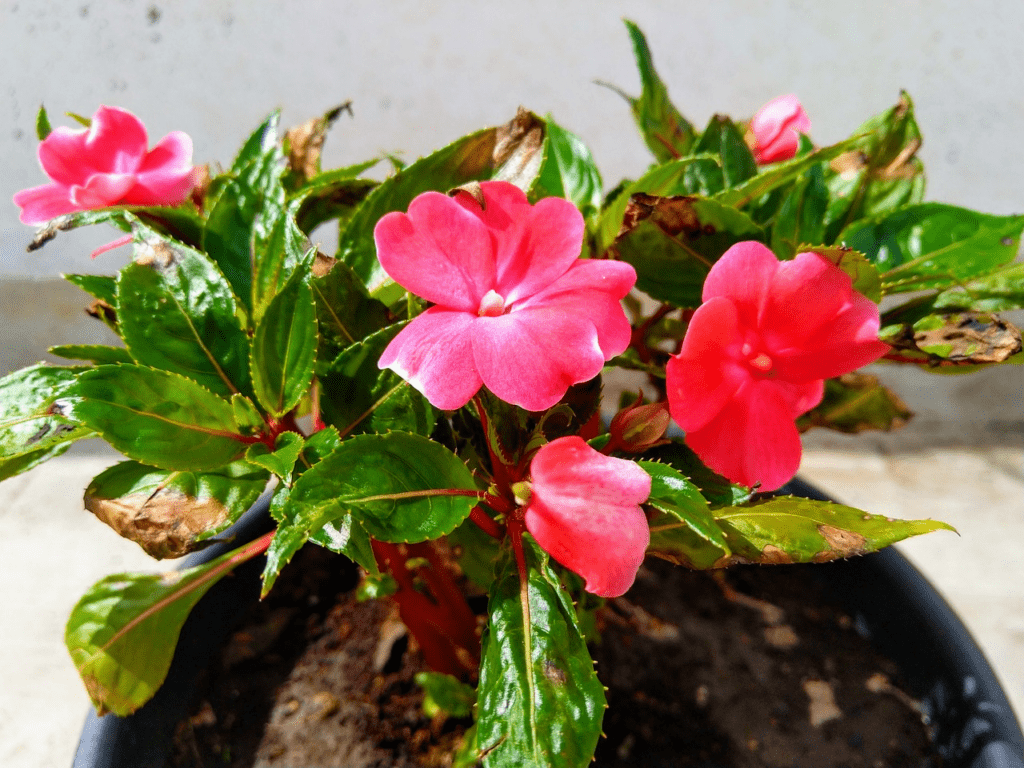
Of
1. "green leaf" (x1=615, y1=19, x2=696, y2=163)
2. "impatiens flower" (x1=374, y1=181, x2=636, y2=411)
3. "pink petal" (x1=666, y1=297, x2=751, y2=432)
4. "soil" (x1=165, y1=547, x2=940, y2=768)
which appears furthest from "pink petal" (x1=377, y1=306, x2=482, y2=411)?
"soil" (x1=165, y1=547, x2=940, y2=768)

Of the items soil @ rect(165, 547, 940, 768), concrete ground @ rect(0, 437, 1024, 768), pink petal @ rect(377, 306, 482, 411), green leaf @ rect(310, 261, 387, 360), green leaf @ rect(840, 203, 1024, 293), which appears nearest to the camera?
pink petal @ rect(377, 306, 482, 411)

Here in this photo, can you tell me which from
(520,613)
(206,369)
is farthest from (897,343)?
(206,369)

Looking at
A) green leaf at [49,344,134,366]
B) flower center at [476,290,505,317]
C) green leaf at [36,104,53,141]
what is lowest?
green leaf at [49,344,134,366]

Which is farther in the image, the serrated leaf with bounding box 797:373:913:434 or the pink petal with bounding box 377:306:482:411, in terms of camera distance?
the serrated leaf with bounding box 797:373:913:434

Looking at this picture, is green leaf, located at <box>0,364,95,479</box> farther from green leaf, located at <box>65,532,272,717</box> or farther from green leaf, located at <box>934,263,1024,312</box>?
green leaf, located at <box>934,263,1024,312</box>

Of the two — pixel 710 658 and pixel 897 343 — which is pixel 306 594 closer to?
pixel 710 658

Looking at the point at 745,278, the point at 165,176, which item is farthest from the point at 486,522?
the point at 165,176
